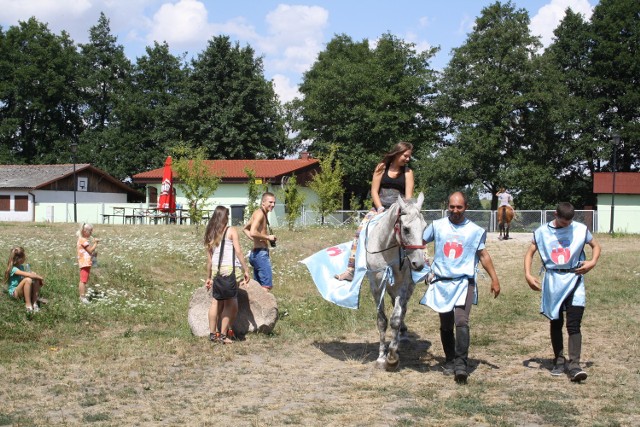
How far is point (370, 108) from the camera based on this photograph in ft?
170

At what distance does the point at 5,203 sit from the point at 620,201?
4030 centimetres

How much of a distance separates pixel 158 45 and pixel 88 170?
632 inches

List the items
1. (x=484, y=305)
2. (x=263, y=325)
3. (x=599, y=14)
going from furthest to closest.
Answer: (x=599, y=14) < (x=484, y=305) < (x=263, y=325)

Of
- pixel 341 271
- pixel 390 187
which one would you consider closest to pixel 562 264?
pixel 390 187

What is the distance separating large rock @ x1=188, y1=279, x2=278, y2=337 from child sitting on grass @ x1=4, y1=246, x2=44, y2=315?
8.33 feet

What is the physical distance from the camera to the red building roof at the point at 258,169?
138ft

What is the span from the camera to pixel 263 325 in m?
9.79

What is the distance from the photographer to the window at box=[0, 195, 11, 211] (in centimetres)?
4891

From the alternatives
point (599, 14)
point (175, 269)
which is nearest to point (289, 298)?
point (175, 269)

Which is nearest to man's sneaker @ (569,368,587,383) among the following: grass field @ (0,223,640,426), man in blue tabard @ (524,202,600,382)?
grass field @ (0,223,640,426)

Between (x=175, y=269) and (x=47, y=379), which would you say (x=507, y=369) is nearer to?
(x=47, y=379)

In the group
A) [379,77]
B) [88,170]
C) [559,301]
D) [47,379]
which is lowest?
[47,379]

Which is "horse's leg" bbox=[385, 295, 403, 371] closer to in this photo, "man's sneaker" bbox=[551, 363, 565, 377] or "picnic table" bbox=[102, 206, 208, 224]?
"man's sneaker" bbox=[551, 363, 565, 377]

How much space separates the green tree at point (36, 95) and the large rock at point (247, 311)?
57573mm
